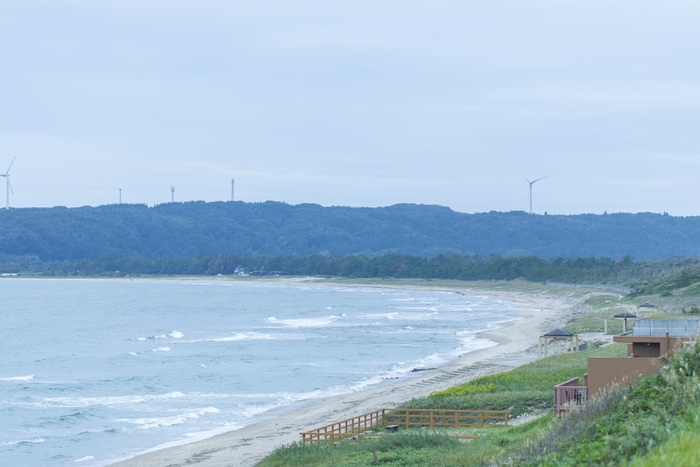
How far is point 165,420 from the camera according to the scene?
1342 inches

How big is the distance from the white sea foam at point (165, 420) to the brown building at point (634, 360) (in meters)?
17.9

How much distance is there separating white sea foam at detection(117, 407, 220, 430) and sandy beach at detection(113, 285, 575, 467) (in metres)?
3.44

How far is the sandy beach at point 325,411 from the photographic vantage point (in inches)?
1032

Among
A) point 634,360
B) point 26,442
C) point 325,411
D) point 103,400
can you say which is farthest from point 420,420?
point 103,400

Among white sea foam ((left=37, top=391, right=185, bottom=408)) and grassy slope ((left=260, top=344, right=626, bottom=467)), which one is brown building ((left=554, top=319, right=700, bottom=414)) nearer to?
grassy slope ((left=260, top=344, right=626, bottom=467))

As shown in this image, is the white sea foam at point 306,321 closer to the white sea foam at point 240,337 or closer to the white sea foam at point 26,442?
the white sea foam at point 240,337

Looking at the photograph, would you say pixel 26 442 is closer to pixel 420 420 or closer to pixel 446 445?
pixel 420 420

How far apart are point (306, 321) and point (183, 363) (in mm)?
32111

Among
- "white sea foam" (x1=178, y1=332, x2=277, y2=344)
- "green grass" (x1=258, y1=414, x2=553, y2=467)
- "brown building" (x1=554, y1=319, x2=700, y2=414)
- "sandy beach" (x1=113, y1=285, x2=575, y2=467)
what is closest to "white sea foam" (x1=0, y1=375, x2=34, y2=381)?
"white sea foam" (x1=178, y1=332, x2=277, y2=344)

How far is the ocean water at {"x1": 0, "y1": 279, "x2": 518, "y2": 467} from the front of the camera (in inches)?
1276

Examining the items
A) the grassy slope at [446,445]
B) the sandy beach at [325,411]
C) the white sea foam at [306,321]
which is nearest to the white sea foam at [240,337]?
the white sea foam at [306,321]

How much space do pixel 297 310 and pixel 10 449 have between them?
244 ft

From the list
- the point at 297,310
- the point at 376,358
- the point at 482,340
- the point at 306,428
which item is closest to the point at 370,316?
the point at 297,310

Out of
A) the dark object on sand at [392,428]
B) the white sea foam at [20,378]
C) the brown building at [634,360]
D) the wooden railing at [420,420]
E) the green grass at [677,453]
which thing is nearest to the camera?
the green grass at [677,453]
